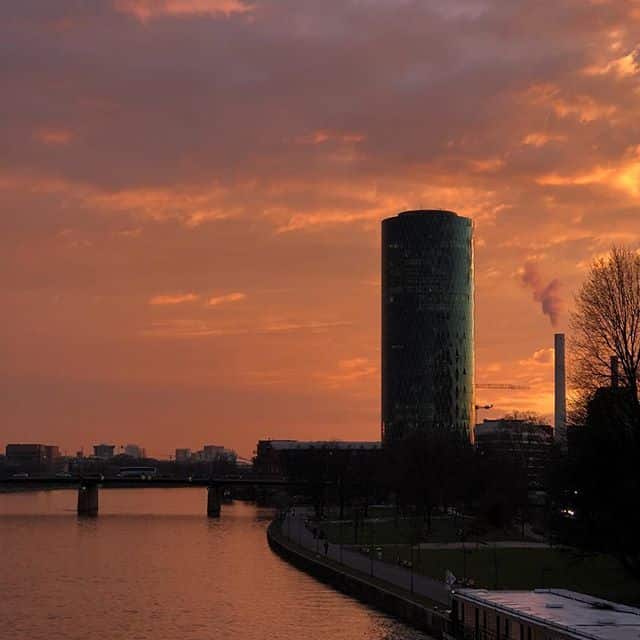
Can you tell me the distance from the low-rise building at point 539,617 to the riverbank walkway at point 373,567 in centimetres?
1235

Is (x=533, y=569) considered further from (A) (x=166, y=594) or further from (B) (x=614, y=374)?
(A) (x=166, y=594)

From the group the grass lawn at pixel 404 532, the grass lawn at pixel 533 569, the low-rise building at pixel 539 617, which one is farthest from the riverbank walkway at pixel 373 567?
the low-rise building at pixel 539 617

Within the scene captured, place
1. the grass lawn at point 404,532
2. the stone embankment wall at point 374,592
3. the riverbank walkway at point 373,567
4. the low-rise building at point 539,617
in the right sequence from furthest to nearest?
the grass lawn at point 404,532, the riverbank walkway at point 373,567, the stone embankment wall at point 374,592, the low-rise building at point 539,617

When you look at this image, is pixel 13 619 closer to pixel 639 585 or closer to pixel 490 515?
pixel 639 585

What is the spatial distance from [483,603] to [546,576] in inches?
1135

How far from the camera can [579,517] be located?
225 feet

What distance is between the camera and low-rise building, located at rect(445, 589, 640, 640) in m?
41.6

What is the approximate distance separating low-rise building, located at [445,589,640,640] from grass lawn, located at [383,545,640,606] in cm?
1286

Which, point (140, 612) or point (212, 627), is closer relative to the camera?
point (212, 627)

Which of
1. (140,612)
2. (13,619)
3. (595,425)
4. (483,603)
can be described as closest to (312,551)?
(140,612)

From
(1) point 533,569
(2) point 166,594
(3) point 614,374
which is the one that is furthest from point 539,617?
(2) point 166,594

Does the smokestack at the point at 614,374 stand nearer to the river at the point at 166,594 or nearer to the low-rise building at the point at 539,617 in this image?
the river at the point at 166,594

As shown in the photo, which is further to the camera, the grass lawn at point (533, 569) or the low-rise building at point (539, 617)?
the grass lawn at point (533, 569)

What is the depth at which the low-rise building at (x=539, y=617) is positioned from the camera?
4159 centimetres
